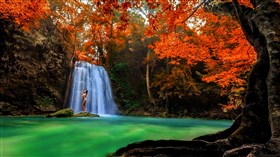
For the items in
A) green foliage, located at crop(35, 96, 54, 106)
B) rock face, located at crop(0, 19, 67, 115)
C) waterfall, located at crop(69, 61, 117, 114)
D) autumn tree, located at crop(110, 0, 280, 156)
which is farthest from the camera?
waterfall, located at crop(69, 61, 117, 114)

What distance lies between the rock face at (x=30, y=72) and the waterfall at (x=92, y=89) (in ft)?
4.31

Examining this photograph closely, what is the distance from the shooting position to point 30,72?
14906 mm

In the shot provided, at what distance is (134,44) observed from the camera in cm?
2380

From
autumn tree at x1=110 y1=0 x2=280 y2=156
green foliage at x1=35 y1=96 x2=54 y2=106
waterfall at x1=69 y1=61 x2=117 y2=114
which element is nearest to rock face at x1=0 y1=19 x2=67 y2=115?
green foliage at x1=35 y1=96 x2=54 y2=106

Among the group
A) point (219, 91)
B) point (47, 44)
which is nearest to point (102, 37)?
point (47, 44)

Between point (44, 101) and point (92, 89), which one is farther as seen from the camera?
point (92, 89)

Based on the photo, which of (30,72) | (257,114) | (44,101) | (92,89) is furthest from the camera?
(92,89)

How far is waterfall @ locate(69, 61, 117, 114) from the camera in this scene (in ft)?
60.5

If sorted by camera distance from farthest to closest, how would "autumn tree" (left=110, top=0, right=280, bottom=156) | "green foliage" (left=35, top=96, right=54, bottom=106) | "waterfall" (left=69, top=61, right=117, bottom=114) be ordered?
"waterfall" (left=69, top=61, right=117, bottom=114) < "green foliage" (left=35, top=96, right=54, bottom=106) < "autumn tree" (left=110, top=0, right=280, bottom=156)

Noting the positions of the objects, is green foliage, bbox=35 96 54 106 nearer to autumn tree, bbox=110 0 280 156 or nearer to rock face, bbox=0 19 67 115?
rock face, bbox=0 19 67 115

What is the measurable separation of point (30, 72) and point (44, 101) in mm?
2290

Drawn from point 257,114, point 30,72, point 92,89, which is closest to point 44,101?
point 30,72

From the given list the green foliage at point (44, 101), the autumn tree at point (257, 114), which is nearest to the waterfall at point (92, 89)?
the green foliage at point (44, 101)

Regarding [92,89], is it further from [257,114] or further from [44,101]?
[257,114]
